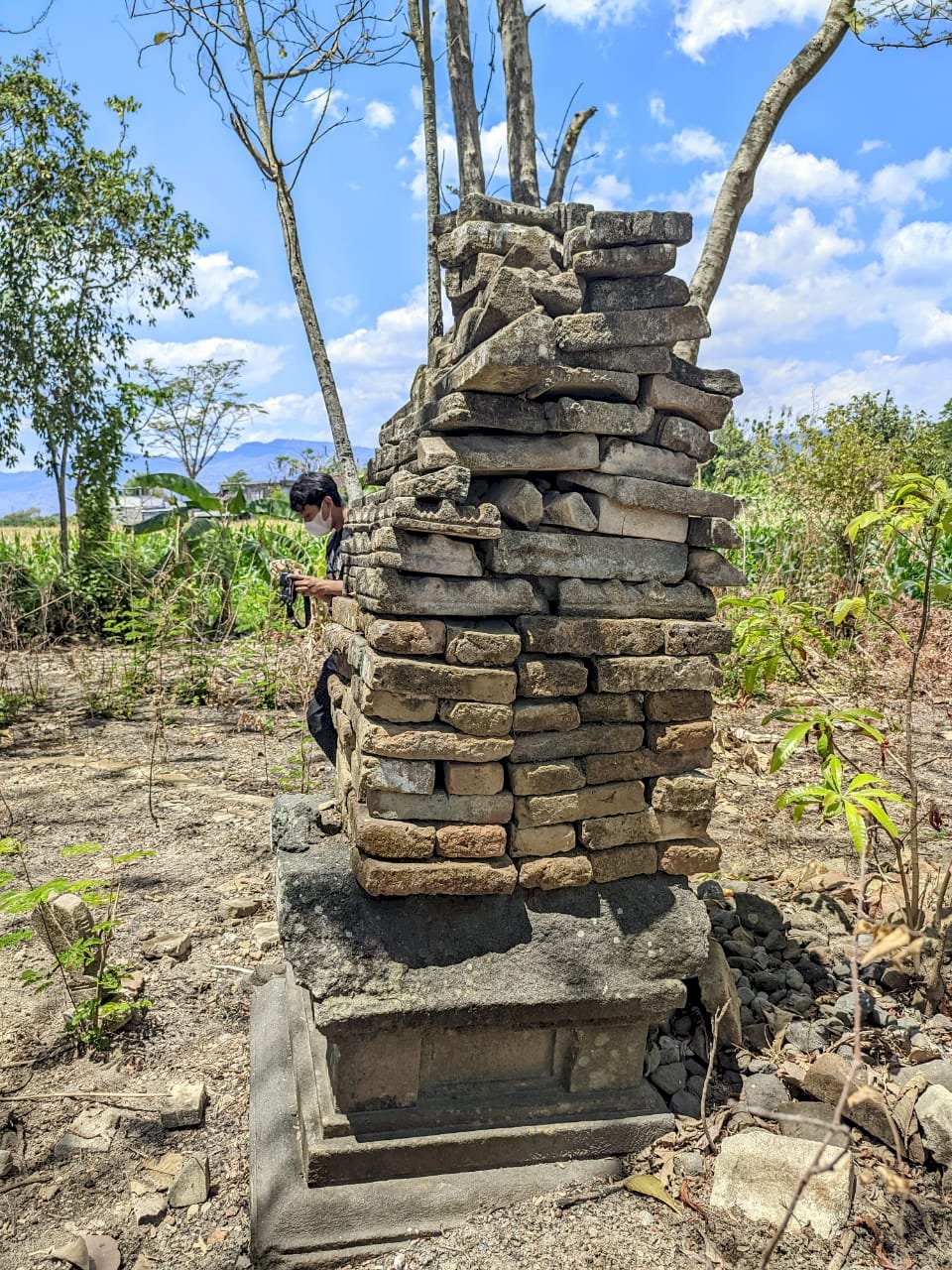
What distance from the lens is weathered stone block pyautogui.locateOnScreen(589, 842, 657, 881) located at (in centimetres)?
264

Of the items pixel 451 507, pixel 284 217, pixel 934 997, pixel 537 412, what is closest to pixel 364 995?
pixel 451 507

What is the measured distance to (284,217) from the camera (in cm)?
623

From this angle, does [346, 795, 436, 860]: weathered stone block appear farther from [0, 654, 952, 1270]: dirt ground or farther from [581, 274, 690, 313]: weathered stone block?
[581, 274, 690, 313]: weathered stone block

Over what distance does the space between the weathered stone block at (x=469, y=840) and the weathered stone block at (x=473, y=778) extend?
0.33 feet

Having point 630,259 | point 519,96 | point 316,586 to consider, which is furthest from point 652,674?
point 519,96

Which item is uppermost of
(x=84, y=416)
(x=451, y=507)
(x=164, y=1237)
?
(x=84, y=416)

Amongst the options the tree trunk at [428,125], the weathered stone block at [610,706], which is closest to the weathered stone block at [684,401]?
the weathered stone block at [610,706]

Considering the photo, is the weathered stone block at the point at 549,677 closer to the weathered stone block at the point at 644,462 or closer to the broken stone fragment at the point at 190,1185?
the weathered stone block at the point at 644,462

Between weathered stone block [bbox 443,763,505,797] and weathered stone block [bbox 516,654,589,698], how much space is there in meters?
0.24

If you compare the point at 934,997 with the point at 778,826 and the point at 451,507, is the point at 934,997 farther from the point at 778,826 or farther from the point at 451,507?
the point at 451,507

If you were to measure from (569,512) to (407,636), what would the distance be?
1.97 ft

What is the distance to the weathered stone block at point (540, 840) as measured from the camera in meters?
2.53

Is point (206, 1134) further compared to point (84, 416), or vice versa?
point (84, 416)

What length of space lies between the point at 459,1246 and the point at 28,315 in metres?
12.4
